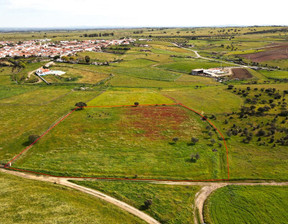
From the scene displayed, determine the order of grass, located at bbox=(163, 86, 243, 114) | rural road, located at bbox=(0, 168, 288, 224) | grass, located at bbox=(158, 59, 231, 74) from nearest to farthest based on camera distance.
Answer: rural road, located at bbox=(0, 168, 288, 224), grass, located at bbox=(163, 86, 243, 114), grass, located at bbox=(158, 59, 231, 74)

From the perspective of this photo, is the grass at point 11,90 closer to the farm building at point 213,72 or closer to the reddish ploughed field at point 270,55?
the farm building at point 213,72

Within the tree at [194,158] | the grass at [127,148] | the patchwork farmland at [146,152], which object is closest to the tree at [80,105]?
the patchwork farmland at [146,152]

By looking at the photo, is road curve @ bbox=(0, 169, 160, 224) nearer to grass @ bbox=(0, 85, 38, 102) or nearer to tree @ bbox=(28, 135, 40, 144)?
tree @ bbox=(28, 135, 40, 144)

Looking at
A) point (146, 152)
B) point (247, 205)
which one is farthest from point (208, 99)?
point (247, 205)

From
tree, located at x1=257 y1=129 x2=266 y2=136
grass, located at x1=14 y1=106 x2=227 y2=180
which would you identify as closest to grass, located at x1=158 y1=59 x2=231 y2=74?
grass, located at x1=14 y1=106 x2=227 y2=180

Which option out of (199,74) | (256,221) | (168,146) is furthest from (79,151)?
(199,74)

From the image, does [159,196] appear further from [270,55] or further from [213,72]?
[270,55]
